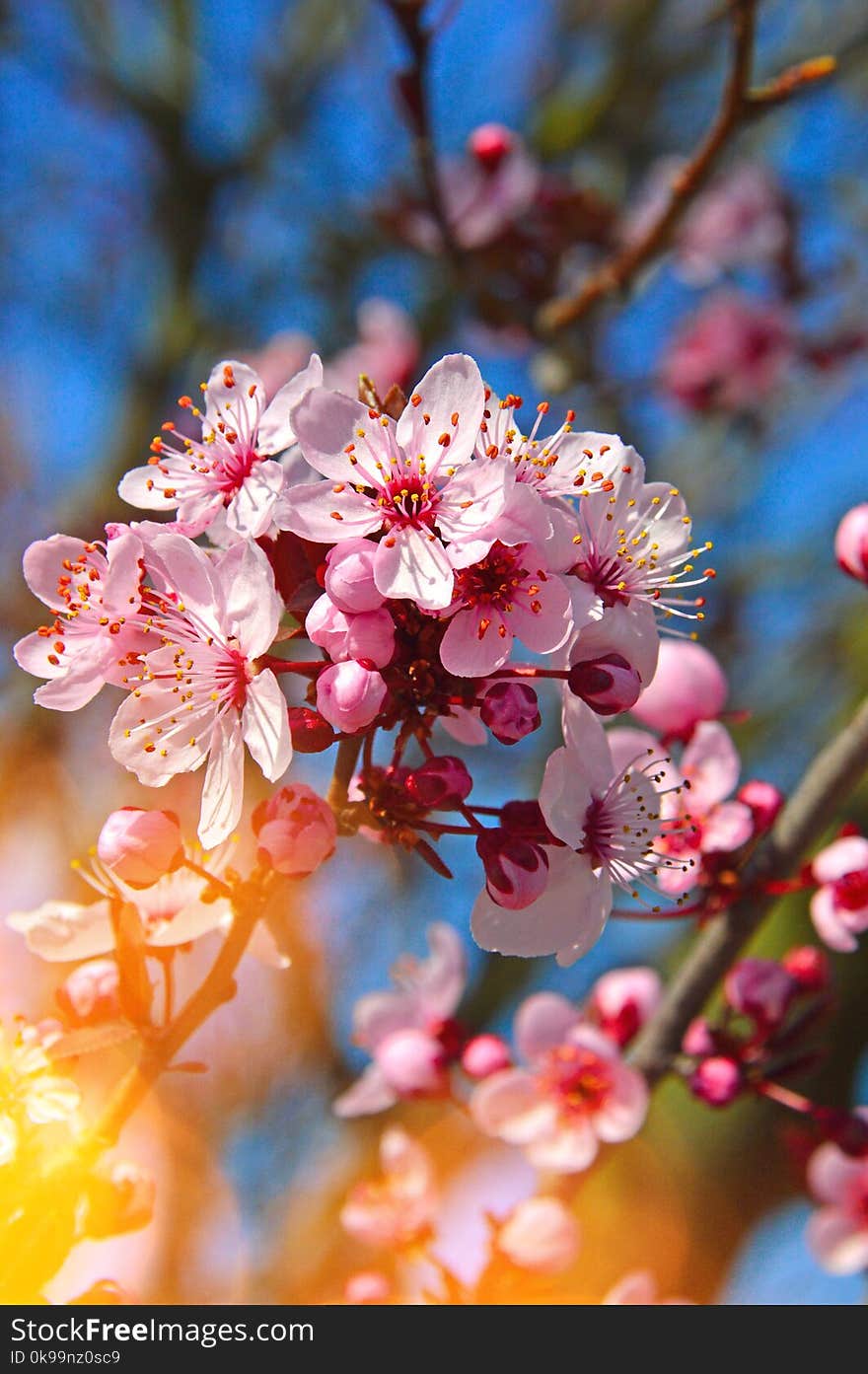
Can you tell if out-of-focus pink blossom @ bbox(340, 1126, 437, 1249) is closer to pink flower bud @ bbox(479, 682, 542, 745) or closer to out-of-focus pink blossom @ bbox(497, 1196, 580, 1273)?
out-of-focus pink blossom @ bbox(497, 1196, 580, 1273)

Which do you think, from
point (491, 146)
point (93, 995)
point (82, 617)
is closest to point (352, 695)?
point (82, 617)

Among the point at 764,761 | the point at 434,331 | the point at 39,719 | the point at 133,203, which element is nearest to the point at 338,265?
the point at 434,331

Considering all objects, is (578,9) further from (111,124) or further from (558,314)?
(558,314)

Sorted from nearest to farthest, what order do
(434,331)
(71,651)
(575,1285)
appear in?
(71,651) → (575,1285) → (434,331)

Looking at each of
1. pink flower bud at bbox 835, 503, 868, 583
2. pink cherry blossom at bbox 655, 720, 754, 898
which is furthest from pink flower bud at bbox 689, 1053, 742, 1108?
pink flower bud at bbox 835, 503, 868, 583

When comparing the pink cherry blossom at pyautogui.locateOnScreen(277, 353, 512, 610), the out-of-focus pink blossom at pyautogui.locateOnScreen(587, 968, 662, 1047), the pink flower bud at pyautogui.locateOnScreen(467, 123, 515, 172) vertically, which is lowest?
the out-of-focus pink blossom at pyautogui.locateOnScreen(587, 968, 662, 1047)

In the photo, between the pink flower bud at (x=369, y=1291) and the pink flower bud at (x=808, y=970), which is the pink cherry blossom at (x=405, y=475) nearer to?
the pink flower bud at (x=808, y=970)
